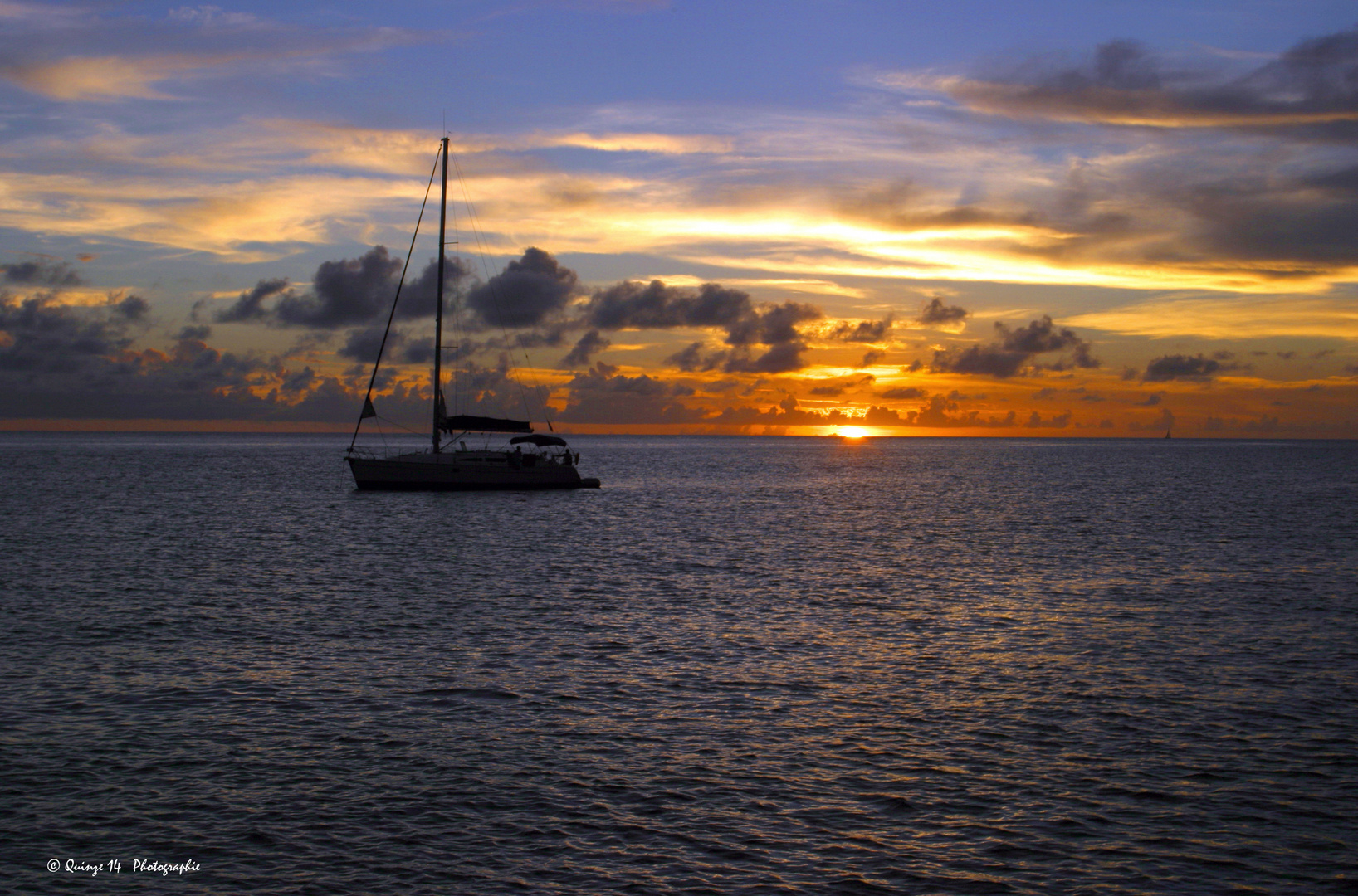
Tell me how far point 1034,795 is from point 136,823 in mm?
13052

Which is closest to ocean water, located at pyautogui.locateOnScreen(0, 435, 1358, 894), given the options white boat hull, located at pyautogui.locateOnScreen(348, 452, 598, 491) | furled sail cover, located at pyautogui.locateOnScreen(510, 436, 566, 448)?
white boat hull, located at pyautogui.locateOnScreen(348, 452, 598, 491)

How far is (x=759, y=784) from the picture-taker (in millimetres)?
15633

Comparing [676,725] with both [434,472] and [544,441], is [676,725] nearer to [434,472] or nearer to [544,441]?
[434,472]

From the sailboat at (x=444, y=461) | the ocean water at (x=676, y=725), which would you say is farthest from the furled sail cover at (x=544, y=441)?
the ocean water at (x=676, y=725)

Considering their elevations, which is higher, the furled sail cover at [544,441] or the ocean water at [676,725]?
the furled sail cover at [544,441]

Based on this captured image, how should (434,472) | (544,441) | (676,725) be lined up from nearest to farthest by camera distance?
1. (676,725)
2. (434,472)
3. (544,441)

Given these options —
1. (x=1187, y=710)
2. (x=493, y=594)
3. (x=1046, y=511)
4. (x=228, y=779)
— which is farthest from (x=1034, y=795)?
(x=1046, y=511)

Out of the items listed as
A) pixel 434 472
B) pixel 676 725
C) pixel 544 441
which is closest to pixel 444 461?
pixel 434 472

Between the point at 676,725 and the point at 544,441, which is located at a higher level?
the point at 544,441

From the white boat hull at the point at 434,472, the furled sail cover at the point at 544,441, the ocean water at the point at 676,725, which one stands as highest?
the furled sail cover at the point at 544,441

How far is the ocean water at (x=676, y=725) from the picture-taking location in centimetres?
1295

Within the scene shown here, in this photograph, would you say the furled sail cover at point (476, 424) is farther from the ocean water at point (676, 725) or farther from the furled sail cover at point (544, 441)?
the ocean water at point (676, 725)

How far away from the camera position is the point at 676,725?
18.7 meters

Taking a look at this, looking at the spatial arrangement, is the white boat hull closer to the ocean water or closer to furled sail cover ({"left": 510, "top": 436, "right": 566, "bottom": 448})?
furled sail cover ({"left": 510, "top": 436, "right": 566, "bottom": 448})
